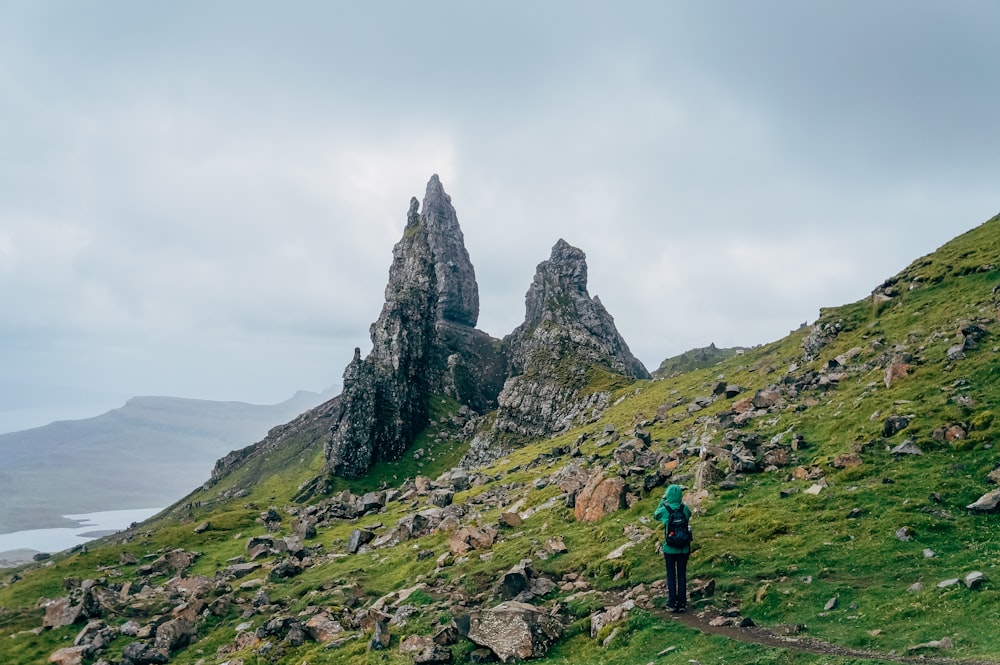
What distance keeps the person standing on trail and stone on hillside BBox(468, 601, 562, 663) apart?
5607mm

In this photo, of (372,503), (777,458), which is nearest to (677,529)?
(777,458)

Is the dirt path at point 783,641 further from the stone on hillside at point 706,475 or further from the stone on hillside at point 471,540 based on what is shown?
the stone on hillside at point 471,540

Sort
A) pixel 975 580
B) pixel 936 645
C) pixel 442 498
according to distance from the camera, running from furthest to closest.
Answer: pixel 442 498, pixel 975 580, pixel 936 645

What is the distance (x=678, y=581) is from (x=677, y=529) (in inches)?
90.6

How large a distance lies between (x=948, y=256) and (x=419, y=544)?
229 feet

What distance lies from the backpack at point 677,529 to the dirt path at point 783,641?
9.87ft

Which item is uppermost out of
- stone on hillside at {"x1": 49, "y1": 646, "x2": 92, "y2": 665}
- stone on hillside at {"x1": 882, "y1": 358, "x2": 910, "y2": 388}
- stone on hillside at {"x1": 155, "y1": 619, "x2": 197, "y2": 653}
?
stone on hillside at {"x1": 882, "y1": 358, "x2": 910, "y2": 388}

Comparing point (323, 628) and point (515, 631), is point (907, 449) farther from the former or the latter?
point (323, 628)

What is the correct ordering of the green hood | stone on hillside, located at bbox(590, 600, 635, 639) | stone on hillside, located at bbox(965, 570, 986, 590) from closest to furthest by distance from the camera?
1. stone on hillside, located at bbox(965, 570, 986, 590)
2. stone on hillside, located at bbox(590, 600, 635, 639)
3. the green hood

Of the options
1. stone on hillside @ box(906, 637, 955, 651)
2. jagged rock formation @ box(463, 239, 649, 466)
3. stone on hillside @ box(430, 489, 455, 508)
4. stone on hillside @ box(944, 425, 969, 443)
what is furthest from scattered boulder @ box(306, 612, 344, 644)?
jagged rock formation @ box(463, 239, 649, 466)

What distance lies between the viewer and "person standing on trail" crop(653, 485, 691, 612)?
2520 centimetres

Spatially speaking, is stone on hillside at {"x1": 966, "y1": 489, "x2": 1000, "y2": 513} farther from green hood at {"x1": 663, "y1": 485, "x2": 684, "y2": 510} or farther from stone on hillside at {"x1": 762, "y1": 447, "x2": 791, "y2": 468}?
green hood at {"x1": 663, "y1": 485, "x2": 684, "y2": 510}

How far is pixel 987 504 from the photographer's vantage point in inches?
1046

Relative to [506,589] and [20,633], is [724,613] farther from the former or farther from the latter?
[20,633]
